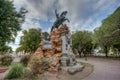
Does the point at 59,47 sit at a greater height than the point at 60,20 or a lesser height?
lesser

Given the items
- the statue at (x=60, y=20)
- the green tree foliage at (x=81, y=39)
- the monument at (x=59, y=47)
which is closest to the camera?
the monument at (x=59, y=47)

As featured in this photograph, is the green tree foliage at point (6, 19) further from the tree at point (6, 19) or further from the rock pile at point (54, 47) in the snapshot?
the rock pile at point (54, 47)

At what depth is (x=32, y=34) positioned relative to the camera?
41969 mm

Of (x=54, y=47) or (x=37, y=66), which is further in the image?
(x=54, y=47)

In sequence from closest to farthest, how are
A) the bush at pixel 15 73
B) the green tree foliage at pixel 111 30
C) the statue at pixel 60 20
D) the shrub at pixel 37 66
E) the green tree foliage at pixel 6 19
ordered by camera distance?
the bush at pixel 15 73 < the shrub at pixel 37 66 < the green tree foliage at pixel 6 19 < the statue at pixel 60 20 < the green tree foliage at pixel 111 30

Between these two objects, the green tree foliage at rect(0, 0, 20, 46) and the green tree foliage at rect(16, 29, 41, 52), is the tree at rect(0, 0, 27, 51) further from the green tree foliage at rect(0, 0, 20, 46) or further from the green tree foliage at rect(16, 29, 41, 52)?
the green tree foliage at rect(16, 29, 41, 52)

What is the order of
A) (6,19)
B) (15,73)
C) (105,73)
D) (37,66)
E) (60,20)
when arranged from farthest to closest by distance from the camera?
(60,20), (105,73), (6,19), (37,66), (15,73)

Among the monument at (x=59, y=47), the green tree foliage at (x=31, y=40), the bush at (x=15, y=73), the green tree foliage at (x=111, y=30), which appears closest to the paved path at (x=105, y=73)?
the monument at (x=59, y=47)

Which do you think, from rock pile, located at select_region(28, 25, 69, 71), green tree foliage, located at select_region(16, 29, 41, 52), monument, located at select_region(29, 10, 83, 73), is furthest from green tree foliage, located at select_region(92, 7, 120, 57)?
green tree foliage, located at select_region(16, 29, 41, 52)

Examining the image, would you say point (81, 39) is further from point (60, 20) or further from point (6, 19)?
point (6, 19)

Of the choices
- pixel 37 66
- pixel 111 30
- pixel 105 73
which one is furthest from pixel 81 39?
pixel 37 66

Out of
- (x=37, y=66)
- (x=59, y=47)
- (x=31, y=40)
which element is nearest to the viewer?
(x=37, y=66)

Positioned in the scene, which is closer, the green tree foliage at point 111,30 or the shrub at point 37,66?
the shrub at point 37,66

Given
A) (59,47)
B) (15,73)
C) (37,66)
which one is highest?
(59,47)
